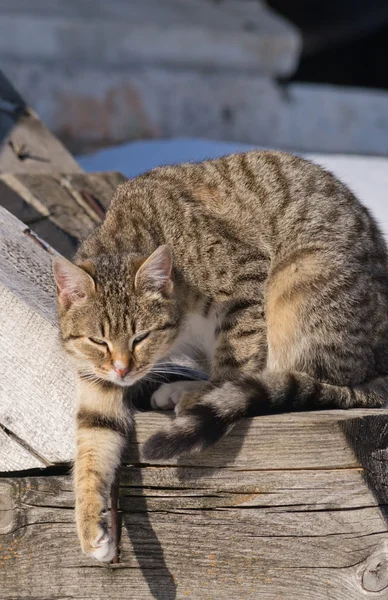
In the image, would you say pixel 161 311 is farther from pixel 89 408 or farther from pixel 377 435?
pixel 377 435

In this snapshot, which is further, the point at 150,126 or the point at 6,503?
the point at 150,126

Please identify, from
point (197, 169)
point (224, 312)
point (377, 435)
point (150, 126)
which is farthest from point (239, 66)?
point (377, 435)

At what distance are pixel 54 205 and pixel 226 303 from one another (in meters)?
1.31

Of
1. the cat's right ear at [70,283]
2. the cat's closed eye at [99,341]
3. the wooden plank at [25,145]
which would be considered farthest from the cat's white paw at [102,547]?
the wooden plank at [25,145]

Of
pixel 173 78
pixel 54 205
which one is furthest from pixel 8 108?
pixel 173 78

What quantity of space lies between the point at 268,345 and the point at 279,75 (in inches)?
212

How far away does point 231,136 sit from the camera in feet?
24.1

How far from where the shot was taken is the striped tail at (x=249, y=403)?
2141 millimetres

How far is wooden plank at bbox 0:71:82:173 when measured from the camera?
4102mm

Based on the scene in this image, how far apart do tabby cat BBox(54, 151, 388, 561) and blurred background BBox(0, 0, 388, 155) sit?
12.7 feet

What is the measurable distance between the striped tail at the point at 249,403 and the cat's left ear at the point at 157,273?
38 cm

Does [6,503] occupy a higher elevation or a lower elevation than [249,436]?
lower

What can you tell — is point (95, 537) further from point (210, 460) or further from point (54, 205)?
point (54, 205)

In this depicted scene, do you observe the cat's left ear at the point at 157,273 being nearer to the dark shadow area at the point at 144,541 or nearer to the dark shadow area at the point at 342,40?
the dark shadow area at the point at 144,541
